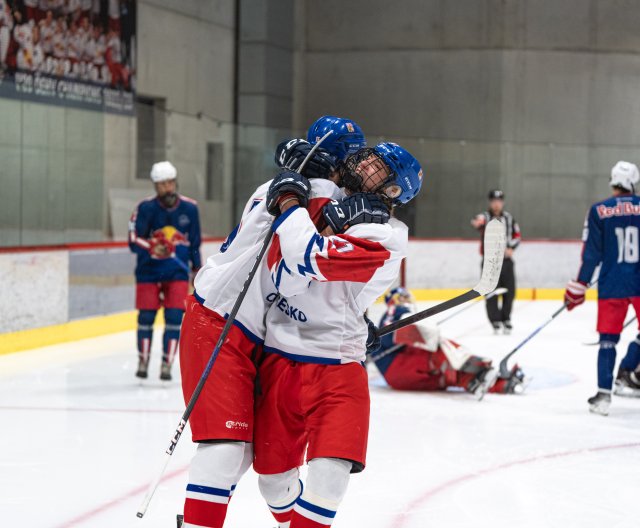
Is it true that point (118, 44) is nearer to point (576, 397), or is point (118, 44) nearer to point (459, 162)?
point (459, 162)

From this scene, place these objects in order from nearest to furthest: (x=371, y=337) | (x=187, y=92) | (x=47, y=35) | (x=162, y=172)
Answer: (x=371, y=337) < (x=162, y=172) < (x=47, y=35) < (x=187, y=92)

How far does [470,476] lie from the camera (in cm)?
375

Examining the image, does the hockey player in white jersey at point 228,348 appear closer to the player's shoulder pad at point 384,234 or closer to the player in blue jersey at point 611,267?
the player's shoulder pad at point 384,234

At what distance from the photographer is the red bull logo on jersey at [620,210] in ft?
16.3

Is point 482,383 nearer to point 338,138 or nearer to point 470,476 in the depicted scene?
point 470,476

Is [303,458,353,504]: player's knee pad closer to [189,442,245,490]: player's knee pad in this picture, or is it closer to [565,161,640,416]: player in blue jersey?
[189,442,245,490]: player's knee pad

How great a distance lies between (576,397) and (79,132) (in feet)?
15.1

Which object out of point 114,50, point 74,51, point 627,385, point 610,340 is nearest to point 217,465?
point 610,340

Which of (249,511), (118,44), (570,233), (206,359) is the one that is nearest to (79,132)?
(118,44)

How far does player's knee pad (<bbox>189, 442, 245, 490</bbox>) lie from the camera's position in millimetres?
2176

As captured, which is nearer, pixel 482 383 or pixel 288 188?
pixel 288 188

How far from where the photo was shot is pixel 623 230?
4984mm

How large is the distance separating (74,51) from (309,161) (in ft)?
28.1

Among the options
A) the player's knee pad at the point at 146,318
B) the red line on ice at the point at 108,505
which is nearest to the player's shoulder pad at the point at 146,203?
the player's knee pad at the point at 146,318
